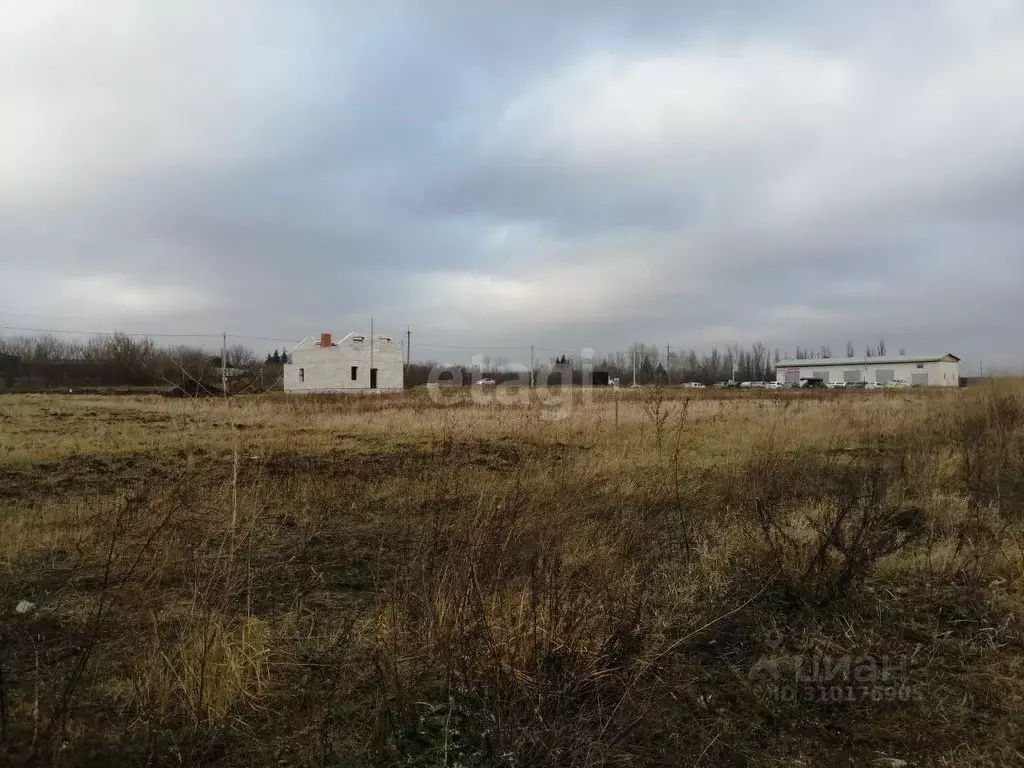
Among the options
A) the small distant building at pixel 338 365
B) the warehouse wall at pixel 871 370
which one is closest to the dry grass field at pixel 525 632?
the small distant building at pixel 338 365

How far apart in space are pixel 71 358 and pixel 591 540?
70262 millimetres

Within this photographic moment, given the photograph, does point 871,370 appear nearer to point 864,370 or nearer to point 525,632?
point 864,370

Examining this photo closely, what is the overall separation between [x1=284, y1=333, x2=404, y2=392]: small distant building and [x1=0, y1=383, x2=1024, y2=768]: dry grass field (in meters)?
40.9

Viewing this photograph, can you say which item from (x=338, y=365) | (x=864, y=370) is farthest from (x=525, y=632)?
(x=864, y=370)

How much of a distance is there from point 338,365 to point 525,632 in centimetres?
4569

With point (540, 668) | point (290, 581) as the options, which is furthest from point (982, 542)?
point (290, 581)

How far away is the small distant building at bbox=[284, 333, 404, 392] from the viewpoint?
46000mm

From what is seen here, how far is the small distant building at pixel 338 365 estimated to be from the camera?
46.0 metres

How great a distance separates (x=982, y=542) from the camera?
4.65m

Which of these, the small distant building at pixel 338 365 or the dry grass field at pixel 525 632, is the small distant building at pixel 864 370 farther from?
the dry grass field at pixel 525 632

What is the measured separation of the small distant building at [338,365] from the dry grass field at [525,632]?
134 ft

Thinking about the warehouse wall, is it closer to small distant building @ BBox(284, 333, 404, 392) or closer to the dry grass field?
small distant building @ BBox(284, 333, 404, 392)

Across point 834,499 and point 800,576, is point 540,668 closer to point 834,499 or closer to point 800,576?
point 800,576

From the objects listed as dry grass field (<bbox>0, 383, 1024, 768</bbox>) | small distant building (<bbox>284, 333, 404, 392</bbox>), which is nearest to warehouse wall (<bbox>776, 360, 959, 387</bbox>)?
small distant building (<bbox>284, 333, 404, 392</bbox>)
